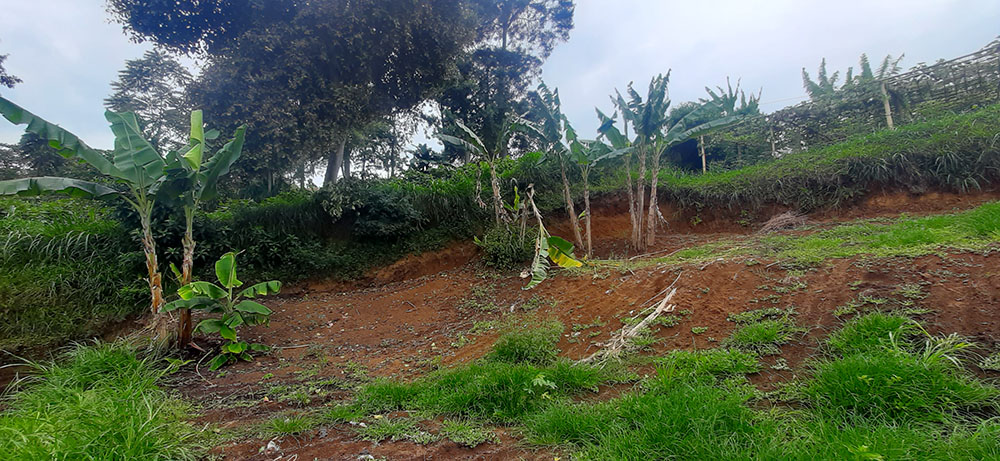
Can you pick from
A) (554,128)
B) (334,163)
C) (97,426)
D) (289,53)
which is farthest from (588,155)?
(97,426)

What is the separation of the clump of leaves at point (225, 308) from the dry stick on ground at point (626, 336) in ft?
12.4

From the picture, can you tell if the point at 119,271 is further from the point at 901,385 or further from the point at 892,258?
the point at 892,258

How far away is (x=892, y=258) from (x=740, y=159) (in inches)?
317

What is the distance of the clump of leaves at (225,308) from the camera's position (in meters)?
4.47

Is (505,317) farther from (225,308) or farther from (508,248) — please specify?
(225,308)

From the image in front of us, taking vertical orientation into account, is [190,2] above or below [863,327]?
above

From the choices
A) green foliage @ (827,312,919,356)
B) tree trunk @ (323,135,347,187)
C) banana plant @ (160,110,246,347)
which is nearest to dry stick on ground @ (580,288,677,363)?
green foliage @ (827,312,919,356)

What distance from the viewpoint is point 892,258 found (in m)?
3.46

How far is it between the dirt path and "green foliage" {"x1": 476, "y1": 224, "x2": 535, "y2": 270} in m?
0.34

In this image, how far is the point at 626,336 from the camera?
347 centimetres

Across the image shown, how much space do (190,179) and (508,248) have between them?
4695 millimetres

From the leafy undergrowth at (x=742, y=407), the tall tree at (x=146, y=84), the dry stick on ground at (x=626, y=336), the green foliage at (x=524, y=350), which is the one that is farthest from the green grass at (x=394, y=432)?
the tall tree at (x=146, y=84)

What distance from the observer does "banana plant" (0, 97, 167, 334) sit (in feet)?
13.9

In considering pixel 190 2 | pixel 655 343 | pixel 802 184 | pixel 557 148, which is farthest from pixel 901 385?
pixel 190 2
